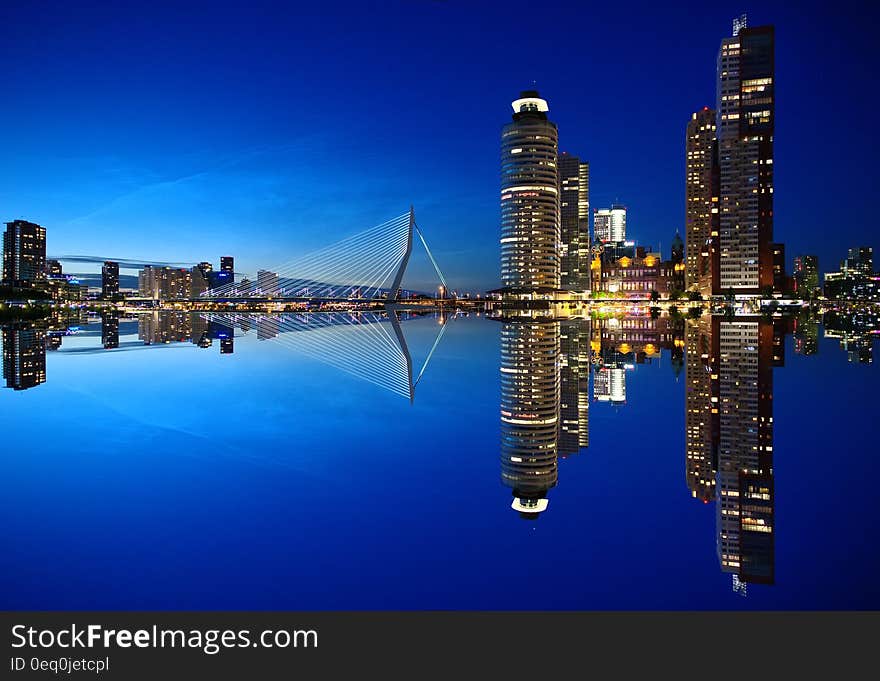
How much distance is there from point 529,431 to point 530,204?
4982 inches

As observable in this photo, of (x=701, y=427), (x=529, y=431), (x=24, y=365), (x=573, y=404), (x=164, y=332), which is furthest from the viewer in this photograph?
(x=164, y=332)

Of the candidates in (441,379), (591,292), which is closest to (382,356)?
(441,379)

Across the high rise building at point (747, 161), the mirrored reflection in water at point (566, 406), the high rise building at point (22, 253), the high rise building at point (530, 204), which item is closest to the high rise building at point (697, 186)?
the high rise building at point (747, 161)

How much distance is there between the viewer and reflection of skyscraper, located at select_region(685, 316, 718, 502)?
8.00 metres

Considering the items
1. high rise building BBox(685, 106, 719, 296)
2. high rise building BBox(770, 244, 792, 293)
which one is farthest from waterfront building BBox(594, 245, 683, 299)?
high rise building BBox(770, 244, 792, 293)

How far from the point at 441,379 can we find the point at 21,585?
43.6 feet

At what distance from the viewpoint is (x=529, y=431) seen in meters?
10.1

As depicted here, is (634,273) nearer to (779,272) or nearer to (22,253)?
(779,272)

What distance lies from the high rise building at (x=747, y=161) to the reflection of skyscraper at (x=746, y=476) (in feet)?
368

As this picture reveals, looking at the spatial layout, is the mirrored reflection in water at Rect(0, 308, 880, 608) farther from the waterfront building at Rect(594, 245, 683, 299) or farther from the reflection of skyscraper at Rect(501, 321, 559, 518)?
the waterfront building at Rect(594, 245, 683, 299)

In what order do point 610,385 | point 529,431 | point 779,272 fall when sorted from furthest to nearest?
point 779,272
point 610,385
point 529,431

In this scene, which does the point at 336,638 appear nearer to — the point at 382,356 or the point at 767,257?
the point at 382,356

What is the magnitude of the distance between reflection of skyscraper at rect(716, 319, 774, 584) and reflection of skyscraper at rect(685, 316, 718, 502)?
0.15 metres

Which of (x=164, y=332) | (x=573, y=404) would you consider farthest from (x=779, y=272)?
(x=573, y=404)
